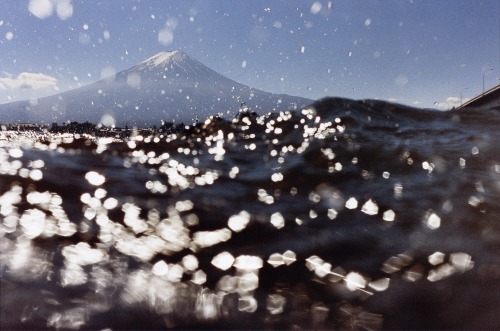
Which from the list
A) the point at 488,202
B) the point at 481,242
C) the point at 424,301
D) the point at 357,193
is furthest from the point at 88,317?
the point at 488,202

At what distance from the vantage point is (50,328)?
68.1 inches

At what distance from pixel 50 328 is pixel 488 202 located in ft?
15.9

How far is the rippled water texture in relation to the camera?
2.02 meters

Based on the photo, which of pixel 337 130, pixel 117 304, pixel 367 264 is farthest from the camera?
pixel 337 130

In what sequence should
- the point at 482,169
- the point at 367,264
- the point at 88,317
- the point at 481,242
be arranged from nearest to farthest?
the point at 88,317, the point at 367,264, the point at 481,242, the point at 482,169

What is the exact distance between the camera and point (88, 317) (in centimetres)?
185

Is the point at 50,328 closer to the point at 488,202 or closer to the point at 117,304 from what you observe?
the point at 117,304

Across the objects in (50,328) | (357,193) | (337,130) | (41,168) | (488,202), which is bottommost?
(50,328)

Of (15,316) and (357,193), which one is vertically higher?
(357,193)

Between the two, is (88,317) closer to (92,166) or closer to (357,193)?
(357,193)

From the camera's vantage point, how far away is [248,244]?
10.8ft

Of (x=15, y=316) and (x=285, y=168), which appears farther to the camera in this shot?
(x=285, y=168)

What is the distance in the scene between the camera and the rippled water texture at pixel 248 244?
2.02 metres

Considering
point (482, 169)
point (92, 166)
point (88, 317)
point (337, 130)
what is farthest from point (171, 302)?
point (337, 130)
